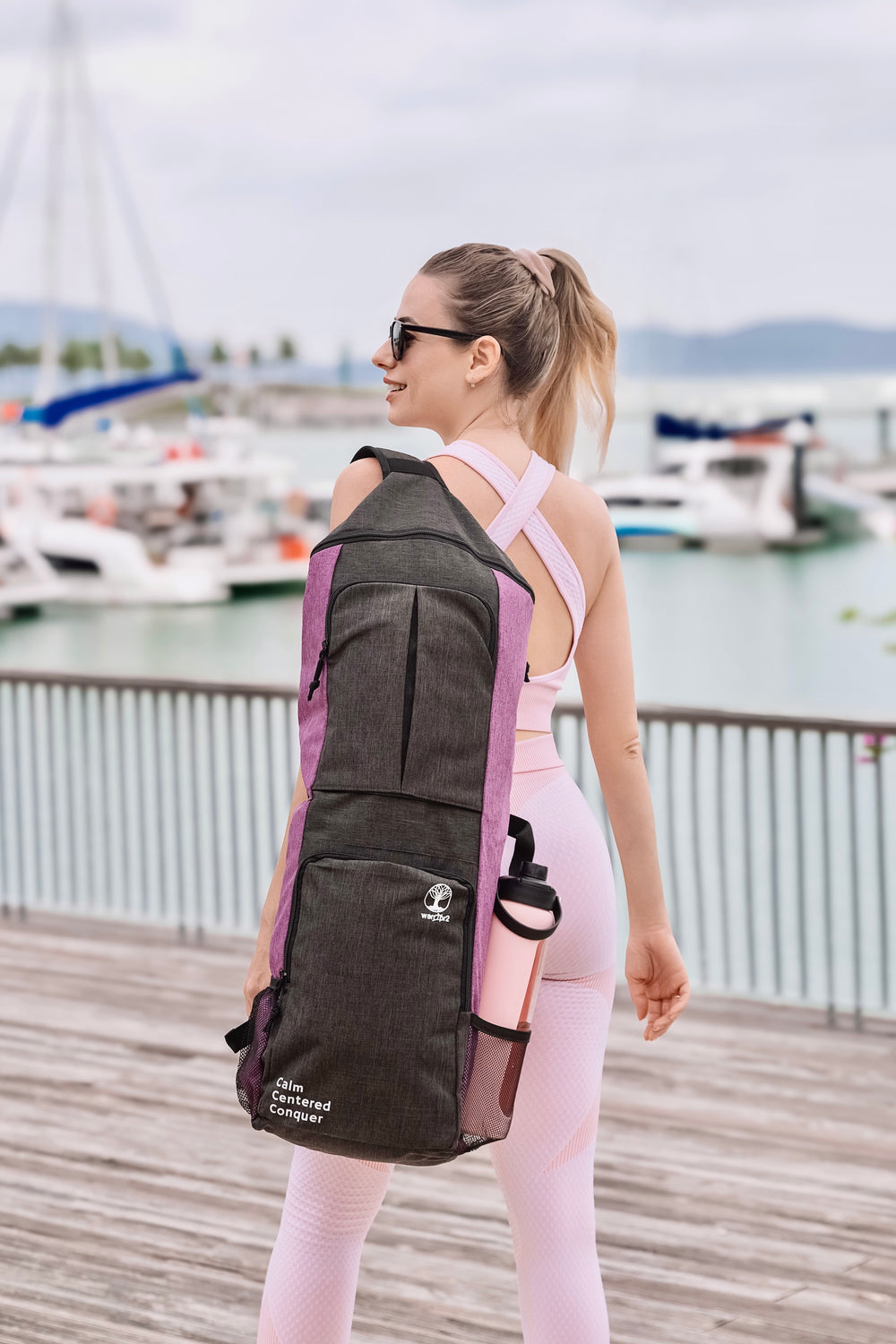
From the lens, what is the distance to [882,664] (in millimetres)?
40406

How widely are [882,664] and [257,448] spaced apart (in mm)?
17872

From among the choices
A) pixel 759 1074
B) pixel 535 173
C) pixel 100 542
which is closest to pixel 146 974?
pixel 759 1074

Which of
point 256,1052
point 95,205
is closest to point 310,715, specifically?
point 256,1052

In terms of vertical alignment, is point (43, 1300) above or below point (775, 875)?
above

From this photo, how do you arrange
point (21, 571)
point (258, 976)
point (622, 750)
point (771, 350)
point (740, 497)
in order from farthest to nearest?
1. point (771, 350)
2. point (740, 497)
3. point (21, 571)
4. point (622, 750)
5. point (258, 976)

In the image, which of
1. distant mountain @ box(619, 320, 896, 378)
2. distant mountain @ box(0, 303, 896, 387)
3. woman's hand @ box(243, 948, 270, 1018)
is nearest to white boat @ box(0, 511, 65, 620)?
distant mountain @ box(0, 303, 896, 387)

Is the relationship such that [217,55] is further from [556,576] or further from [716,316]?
[556,576]

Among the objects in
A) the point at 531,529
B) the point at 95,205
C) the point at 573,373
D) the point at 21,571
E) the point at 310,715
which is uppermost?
the point at 573,373

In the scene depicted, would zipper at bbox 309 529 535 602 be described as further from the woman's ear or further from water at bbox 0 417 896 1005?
water at bbox 0 417 896 1005

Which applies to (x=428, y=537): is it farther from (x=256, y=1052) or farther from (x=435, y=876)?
(x=256, y=1052)

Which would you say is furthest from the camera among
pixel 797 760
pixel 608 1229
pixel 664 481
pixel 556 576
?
pixel 664 481

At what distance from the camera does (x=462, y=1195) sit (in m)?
2.53

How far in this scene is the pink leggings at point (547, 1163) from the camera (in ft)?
3.98

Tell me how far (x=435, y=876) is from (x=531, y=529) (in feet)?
0.98
